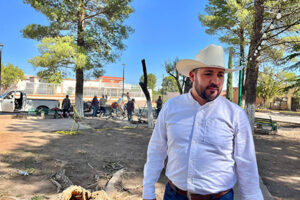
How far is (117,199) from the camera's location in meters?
3.25

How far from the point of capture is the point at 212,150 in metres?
1.38

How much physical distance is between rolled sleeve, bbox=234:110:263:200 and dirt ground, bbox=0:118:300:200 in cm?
230

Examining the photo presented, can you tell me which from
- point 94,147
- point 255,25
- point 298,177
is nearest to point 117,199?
point 94,147

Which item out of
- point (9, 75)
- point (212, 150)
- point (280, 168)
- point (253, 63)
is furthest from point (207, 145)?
point (9, 75)

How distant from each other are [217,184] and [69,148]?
585 cm

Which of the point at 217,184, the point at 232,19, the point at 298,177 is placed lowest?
the point at 298,177

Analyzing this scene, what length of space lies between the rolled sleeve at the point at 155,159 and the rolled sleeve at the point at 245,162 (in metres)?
0.54

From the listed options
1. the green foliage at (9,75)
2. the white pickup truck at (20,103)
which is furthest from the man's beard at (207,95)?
the green foliage at (9,75)

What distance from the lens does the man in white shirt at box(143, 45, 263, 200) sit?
137cm

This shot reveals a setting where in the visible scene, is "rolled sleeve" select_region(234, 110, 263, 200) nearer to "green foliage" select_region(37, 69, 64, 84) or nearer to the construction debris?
the construction debris

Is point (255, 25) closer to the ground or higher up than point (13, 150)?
higher up

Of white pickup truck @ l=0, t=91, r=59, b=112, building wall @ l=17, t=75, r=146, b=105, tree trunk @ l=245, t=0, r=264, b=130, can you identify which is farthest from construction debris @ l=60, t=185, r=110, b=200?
building wall @ l=17, t=75, r=146, b=105

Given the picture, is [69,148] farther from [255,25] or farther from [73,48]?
[255,25]

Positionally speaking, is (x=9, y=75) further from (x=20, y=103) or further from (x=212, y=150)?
(x=212, y=150)
